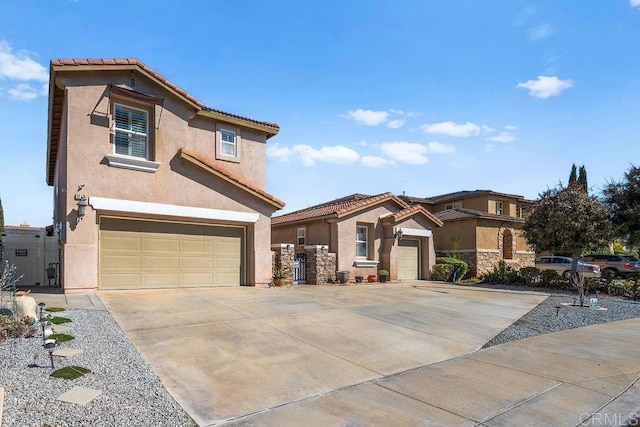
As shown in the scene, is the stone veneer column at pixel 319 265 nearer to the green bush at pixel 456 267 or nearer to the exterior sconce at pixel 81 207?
the green bush at pixel 456 267

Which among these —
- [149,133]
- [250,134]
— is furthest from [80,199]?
[250,134]

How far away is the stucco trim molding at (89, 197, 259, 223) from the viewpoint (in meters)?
12.6

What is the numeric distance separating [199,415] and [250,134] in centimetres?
1458

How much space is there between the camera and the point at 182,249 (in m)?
14.4

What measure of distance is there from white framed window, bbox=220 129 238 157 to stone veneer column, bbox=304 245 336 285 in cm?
578

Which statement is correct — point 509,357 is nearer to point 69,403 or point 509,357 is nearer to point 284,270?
point 69,403

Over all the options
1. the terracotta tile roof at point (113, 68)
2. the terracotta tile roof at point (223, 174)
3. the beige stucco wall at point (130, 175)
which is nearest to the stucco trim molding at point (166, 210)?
the beige stucco wall at point (130, 175)

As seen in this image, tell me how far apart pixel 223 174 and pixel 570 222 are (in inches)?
629

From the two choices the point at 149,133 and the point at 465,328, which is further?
the point at 149,133

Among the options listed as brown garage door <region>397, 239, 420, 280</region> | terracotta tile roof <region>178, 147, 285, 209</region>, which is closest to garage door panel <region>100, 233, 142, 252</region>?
terracotta tile roof <region>178, 147, 285, 209</region>

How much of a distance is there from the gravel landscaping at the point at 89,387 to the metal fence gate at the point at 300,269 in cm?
1229

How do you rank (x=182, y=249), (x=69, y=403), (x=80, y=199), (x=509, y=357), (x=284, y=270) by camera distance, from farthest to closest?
(x=284, y=270), (x=182, y=249), (x=80, y=199), (x=509, y=357), (x=69, y=403)

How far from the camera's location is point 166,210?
13727mm

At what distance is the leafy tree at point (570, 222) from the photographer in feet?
63.0
